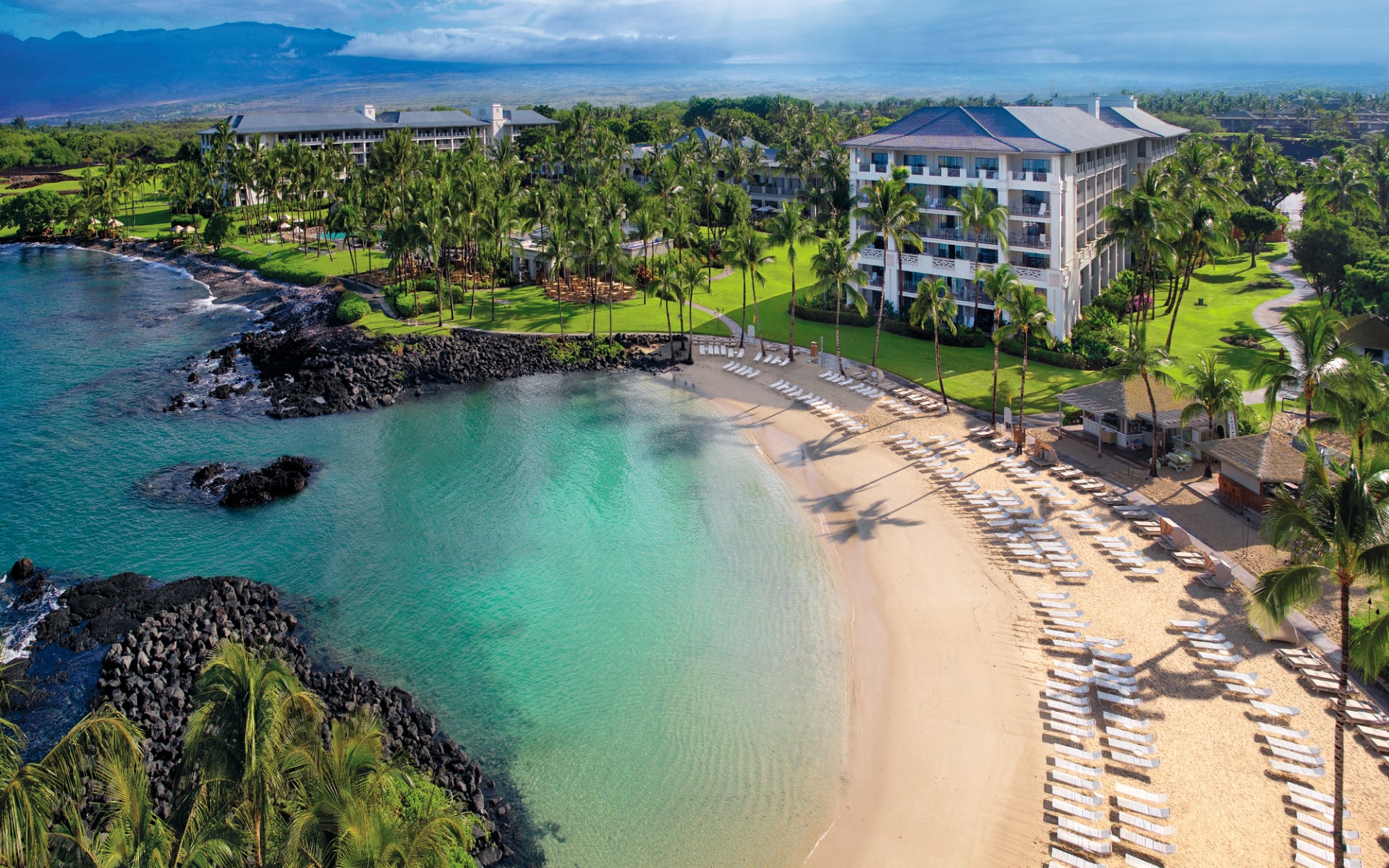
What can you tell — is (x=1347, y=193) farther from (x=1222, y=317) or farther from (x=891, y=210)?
(x=891, y=210)

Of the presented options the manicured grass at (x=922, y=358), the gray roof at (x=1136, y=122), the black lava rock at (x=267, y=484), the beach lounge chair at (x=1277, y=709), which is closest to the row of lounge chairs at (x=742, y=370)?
the manicured grass at (x=922, y=358)

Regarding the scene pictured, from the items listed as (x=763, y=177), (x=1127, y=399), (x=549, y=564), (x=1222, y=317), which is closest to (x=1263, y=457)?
(x=1127, y=399)

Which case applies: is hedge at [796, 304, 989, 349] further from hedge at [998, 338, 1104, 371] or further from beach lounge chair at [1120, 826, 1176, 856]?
beach lounge chair at [1120, 826, 1176, 856]

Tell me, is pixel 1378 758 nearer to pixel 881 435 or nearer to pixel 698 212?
pixel 881 435

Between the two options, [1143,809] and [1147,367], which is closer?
[1143,809]

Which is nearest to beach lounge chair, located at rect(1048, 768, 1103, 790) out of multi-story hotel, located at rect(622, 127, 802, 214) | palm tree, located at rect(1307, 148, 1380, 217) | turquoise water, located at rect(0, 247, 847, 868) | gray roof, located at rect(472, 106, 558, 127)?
turquoise water, located at rect(0, 247, 847, 868)
